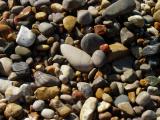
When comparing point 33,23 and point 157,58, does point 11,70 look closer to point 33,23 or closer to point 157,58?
point 33,23

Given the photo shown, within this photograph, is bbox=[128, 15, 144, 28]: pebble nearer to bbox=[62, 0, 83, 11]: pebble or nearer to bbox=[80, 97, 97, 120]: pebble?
bbox=[62, 0, 83, 11]: pebble

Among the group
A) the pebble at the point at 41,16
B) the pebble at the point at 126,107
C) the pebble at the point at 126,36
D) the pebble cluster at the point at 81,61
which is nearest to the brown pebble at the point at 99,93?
the pebble cluster at the point at 81,61

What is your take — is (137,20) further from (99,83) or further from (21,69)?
(21,69)

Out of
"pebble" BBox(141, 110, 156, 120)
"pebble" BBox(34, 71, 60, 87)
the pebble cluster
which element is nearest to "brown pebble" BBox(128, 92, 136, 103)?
the pebble cluster

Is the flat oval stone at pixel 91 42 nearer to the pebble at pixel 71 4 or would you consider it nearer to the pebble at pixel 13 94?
the pebble at pixel 71 4

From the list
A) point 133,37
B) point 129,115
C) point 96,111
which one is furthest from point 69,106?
point 133,37

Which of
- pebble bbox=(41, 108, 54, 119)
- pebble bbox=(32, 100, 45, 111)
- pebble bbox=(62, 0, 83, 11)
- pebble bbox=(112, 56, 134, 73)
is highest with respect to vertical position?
pebble bbox=(62, 0, 83, 11)
